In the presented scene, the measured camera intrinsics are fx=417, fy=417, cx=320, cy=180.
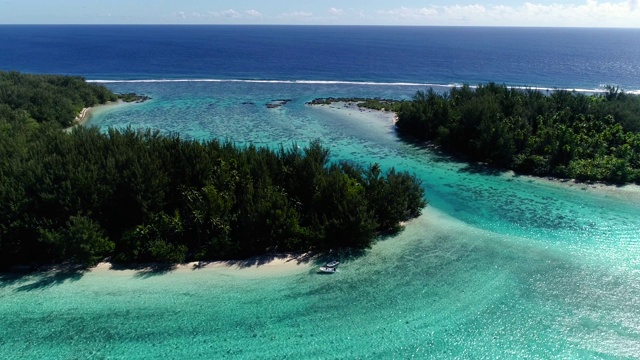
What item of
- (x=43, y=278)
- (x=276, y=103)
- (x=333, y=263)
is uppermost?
(x=276, y=103)

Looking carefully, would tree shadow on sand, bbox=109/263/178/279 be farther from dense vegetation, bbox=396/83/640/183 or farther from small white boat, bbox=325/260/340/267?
dense vegetation, bbox=396/83/640/183

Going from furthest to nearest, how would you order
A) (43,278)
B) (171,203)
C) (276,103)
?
(276,103) → (171,203) → (43,278)

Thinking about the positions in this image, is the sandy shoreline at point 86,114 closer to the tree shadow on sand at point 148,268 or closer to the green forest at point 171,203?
the green forest at point 171,203

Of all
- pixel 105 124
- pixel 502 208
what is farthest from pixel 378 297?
pixel 105 124

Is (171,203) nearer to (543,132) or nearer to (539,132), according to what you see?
(543,132)

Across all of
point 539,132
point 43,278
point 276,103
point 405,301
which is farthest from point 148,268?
point 276,103

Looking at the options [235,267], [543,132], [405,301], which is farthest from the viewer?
[543,132]

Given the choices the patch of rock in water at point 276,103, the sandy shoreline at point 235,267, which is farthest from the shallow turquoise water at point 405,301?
the patch of rock in water at point 276,103
